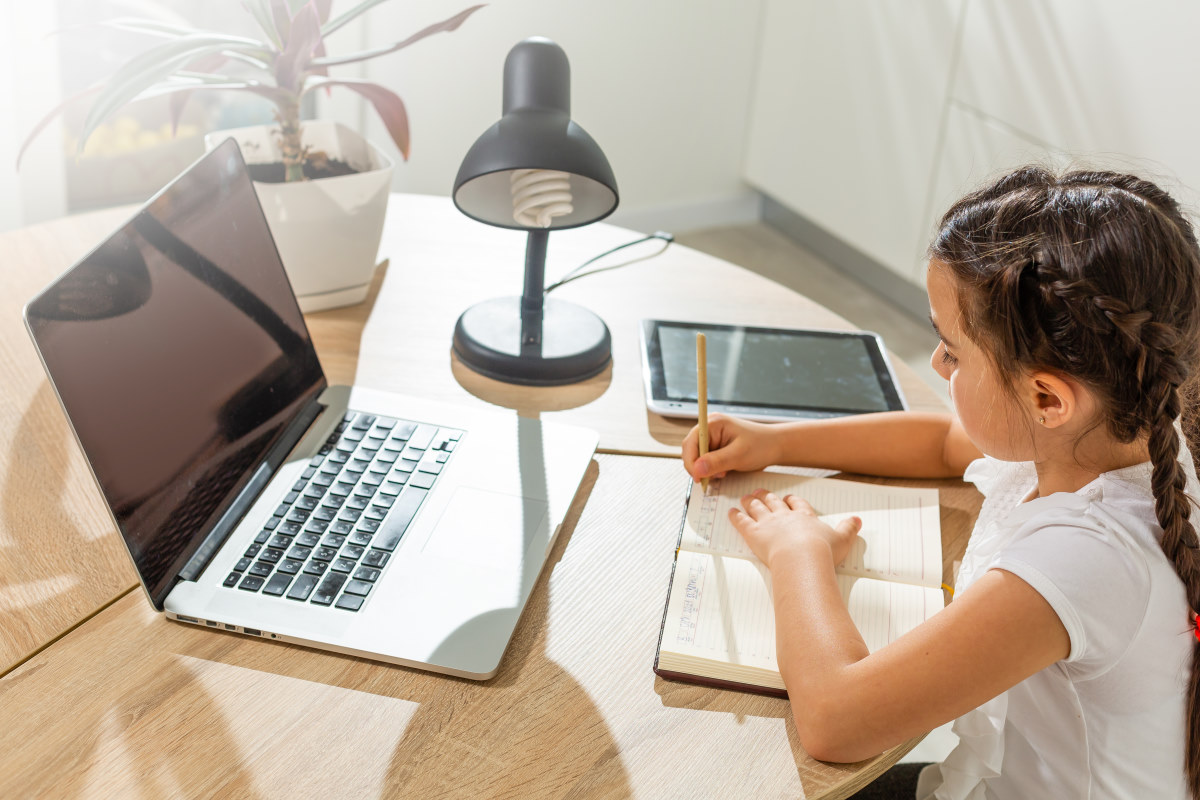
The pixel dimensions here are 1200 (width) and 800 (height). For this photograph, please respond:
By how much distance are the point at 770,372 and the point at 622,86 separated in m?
1.93

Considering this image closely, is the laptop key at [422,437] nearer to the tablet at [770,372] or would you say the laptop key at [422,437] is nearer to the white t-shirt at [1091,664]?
the tablet at [770,372]

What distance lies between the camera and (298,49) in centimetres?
107

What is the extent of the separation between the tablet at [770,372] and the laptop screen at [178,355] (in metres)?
0.38

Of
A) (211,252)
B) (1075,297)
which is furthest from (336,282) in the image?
(1075,297)

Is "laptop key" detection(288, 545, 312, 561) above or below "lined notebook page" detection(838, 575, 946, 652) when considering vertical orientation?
above

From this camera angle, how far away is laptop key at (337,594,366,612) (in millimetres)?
742

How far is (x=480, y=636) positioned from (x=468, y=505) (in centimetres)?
16

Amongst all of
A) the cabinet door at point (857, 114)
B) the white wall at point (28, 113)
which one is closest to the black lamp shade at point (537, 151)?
the white wall at point (28, 113)

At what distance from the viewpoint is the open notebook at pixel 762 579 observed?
73 cm

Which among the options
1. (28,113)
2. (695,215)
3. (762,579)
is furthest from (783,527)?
(695,215)

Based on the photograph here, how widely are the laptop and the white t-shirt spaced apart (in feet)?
1.21

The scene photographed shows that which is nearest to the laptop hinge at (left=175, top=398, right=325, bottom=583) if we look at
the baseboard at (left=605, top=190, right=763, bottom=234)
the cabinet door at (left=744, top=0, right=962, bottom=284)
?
the cabinet door at (left=744, top=0, right=962, bottom=284)

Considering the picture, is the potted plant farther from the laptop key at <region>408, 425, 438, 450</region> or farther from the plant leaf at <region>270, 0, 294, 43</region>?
the laptop key at <region>408, 425, 438, 450</region>

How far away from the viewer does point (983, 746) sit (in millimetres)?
798
